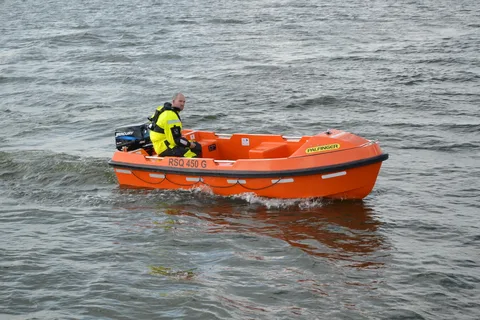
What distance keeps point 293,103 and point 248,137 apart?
5825mm

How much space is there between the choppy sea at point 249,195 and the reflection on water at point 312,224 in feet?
0.10

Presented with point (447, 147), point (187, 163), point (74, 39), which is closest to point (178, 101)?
point (187, 163)

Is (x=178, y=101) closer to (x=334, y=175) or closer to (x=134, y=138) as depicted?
(x=134, y=138)

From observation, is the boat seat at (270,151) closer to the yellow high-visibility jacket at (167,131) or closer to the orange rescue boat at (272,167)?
the orange rescue boat at (272,167)

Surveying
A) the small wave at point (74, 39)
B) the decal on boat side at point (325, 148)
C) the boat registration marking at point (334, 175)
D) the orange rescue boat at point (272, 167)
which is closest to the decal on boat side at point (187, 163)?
the orange rescue boat at point (272, 167)

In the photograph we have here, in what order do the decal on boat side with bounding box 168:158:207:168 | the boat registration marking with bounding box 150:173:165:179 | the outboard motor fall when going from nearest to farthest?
1. the decal on boat side with bounding box 168:158:207:168
2. the boat registration marking with bounding box 150:173:165:179
3. the outboard motor

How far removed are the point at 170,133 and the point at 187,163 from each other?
0.59 m

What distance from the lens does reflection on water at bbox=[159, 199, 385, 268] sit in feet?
33.7

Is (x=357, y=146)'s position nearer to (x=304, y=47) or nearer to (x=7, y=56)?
(x=304, y=47)

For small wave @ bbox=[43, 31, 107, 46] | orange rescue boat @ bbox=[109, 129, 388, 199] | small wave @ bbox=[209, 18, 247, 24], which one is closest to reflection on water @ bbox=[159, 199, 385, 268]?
orange rescue boat @ bbox=[109, 129, 388, 199]

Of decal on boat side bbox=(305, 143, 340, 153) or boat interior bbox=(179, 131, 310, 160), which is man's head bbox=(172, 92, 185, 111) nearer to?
boat interior bbox=(179, 131, 310, 160)

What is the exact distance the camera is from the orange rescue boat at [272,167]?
11.2 metres

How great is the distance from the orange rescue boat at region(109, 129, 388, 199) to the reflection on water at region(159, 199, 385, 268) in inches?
8.7

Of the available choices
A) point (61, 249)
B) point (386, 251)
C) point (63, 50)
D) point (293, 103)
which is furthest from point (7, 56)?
point (386, 251)
